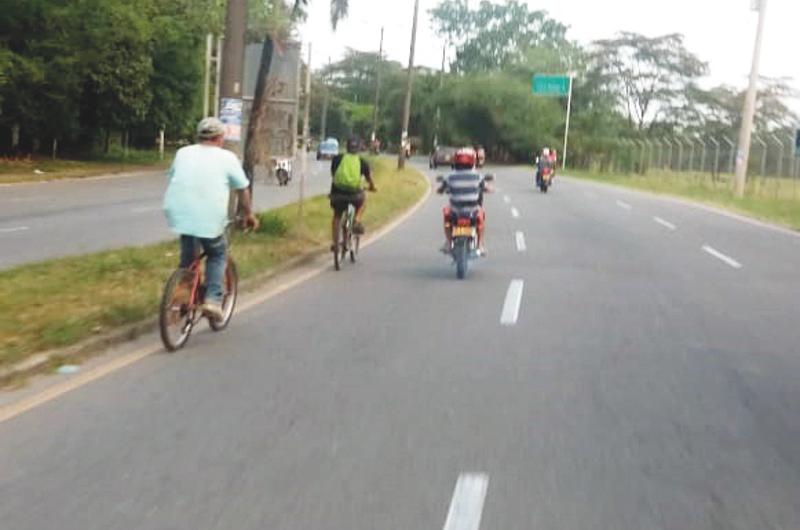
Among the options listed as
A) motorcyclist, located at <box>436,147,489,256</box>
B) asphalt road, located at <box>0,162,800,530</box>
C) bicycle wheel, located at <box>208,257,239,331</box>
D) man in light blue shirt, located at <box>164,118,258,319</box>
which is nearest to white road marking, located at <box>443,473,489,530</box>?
asphalt road, located at <box>0,162,800,530</box>

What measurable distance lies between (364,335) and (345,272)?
4981 millimetres

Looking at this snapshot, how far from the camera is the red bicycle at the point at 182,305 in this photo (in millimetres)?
8547

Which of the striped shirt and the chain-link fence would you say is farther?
the chain-link fence

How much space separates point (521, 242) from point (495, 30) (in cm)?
10296

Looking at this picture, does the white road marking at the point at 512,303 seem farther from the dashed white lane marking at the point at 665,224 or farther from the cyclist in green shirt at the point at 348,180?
the dashed white lane marking at the point at 665,224

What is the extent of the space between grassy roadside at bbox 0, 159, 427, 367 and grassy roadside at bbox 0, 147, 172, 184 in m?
19.0

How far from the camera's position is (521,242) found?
20.5m

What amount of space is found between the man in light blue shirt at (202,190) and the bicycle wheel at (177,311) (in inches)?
7.4

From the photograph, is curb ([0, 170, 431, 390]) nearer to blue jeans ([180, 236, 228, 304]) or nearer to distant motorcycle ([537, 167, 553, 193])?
blue jeans ([180, 236, 228, 304])

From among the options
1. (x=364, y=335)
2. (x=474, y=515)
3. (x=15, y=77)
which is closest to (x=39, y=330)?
(x=364, y=335)

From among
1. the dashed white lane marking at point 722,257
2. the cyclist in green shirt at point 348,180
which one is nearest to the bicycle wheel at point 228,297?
the cyclist in green shirt at point 348,180

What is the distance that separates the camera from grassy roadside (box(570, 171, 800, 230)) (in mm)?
33000

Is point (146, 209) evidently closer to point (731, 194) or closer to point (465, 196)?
point (465, 196)

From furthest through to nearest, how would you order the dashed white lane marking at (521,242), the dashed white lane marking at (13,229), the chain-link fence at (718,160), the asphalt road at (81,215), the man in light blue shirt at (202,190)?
the chain-link fence at (718,160)
the dashed white lane marking at (521,242)
the dashed white lane marking at (13,229)
the asphalt road at (81,215)
the man in light blue shirt at (202,190)
